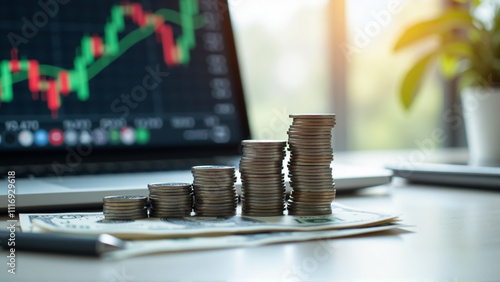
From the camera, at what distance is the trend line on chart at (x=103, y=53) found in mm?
1206

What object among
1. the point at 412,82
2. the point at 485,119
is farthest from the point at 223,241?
the point at 412,82

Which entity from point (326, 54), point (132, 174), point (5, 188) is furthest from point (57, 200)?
point (326, 54)

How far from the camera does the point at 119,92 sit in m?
1.29

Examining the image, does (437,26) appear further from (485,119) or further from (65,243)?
(65,243)

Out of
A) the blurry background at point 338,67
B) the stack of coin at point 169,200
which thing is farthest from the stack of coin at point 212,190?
the blurry background at point 338,67

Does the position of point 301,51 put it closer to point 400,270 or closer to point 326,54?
point 326,54

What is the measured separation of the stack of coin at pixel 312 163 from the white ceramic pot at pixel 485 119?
2.68 feet

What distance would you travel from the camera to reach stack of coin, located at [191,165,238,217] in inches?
29.8

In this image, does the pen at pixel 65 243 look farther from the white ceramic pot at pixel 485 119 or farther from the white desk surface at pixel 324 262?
the white ceramic pot at pixel 485 119

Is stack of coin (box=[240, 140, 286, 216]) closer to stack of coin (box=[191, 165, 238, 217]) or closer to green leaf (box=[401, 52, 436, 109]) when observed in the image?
stack of coin (box=[191, 165, 238, 217])

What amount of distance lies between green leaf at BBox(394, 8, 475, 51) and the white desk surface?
102cm

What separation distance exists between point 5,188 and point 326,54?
308cm

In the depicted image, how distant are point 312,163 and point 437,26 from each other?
115 cm

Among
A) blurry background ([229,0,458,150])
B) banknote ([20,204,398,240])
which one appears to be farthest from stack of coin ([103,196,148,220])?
blurry background ([229,0,458,150])
